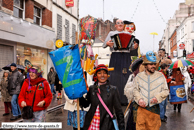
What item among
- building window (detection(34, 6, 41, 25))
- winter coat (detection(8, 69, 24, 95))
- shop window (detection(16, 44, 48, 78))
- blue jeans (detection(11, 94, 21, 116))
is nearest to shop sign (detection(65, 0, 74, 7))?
building window (detection(34, 6, 41, 25))

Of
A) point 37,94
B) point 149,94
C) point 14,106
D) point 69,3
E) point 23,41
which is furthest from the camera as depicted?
point 69,3

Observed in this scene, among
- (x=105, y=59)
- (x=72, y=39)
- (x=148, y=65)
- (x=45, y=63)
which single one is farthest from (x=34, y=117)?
(x=105, y=59)

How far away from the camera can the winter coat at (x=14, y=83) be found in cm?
796

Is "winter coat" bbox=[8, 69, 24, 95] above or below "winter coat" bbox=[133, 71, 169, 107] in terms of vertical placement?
below

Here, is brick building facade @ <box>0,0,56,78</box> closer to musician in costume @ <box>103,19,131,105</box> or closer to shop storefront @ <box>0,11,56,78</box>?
shop storefront @ <box>0,11,56,78</box>

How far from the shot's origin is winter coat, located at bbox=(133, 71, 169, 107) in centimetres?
383

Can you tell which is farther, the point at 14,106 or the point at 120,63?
the point at 14,106

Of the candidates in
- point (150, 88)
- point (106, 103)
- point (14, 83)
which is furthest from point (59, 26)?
point (106, 103)

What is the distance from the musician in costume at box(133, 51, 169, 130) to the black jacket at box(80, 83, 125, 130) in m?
0.45

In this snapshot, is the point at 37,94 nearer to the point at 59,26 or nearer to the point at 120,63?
the point at 120,63

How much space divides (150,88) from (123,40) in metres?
3.25

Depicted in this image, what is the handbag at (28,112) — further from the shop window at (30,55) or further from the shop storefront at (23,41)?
the shop window at (30,55)

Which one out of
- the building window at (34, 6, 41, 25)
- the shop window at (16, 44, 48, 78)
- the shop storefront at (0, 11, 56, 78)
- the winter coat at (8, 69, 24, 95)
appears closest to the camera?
the winter coat at (8, 69, 24, 95)

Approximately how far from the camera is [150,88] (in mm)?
3904
